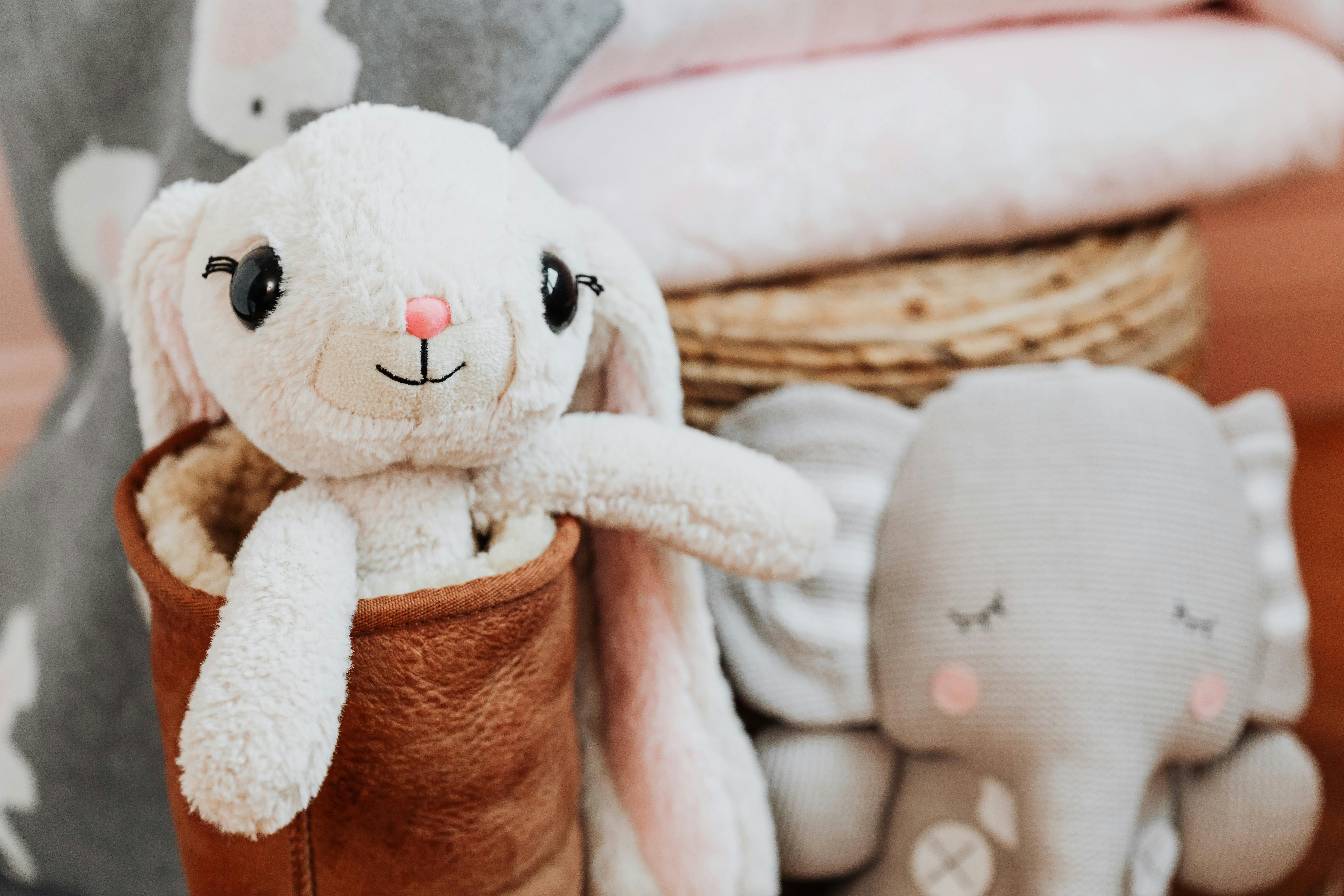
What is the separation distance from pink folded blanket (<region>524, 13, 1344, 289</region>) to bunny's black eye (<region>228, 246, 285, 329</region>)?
0.31 meters

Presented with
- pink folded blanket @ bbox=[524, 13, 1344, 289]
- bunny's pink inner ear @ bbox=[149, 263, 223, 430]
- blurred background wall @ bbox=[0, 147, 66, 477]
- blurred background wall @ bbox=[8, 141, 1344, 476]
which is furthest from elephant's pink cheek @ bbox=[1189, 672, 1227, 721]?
blurred background wall @ bbox=[0, 147, 66, 477]

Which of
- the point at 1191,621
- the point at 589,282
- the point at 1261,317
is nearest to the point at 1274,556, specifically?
the point at 1191,621

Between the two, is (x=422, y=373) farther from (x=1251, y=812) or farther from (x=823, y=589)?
(x=1251, y=812)

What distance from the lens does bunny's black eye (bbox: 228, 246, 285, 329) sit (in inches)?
14.8

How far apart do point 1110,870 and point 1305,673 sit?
0.20 m

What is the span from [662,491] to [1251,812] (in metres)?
0.44

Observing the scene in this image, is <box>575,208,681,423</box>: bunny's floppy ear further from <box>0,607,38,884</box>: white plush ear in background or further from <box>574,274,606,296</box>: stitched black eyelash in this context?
<box>0,607,38,884</box>: white plush ear in background

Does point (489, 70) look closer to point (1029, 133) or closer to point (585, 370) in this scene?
point (585, 370)

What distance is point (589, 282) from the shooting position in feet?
1.41

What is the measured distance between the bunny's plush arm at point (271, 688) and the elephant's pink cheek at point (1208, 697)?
467mm

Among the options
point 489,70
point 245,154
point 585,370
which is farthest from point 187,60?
point 585,370

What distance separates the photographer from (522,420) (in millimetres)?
407

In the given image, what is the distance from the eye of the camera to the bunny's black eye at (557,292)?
0.40 metres

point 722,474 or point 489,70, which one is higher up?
point 489,70
